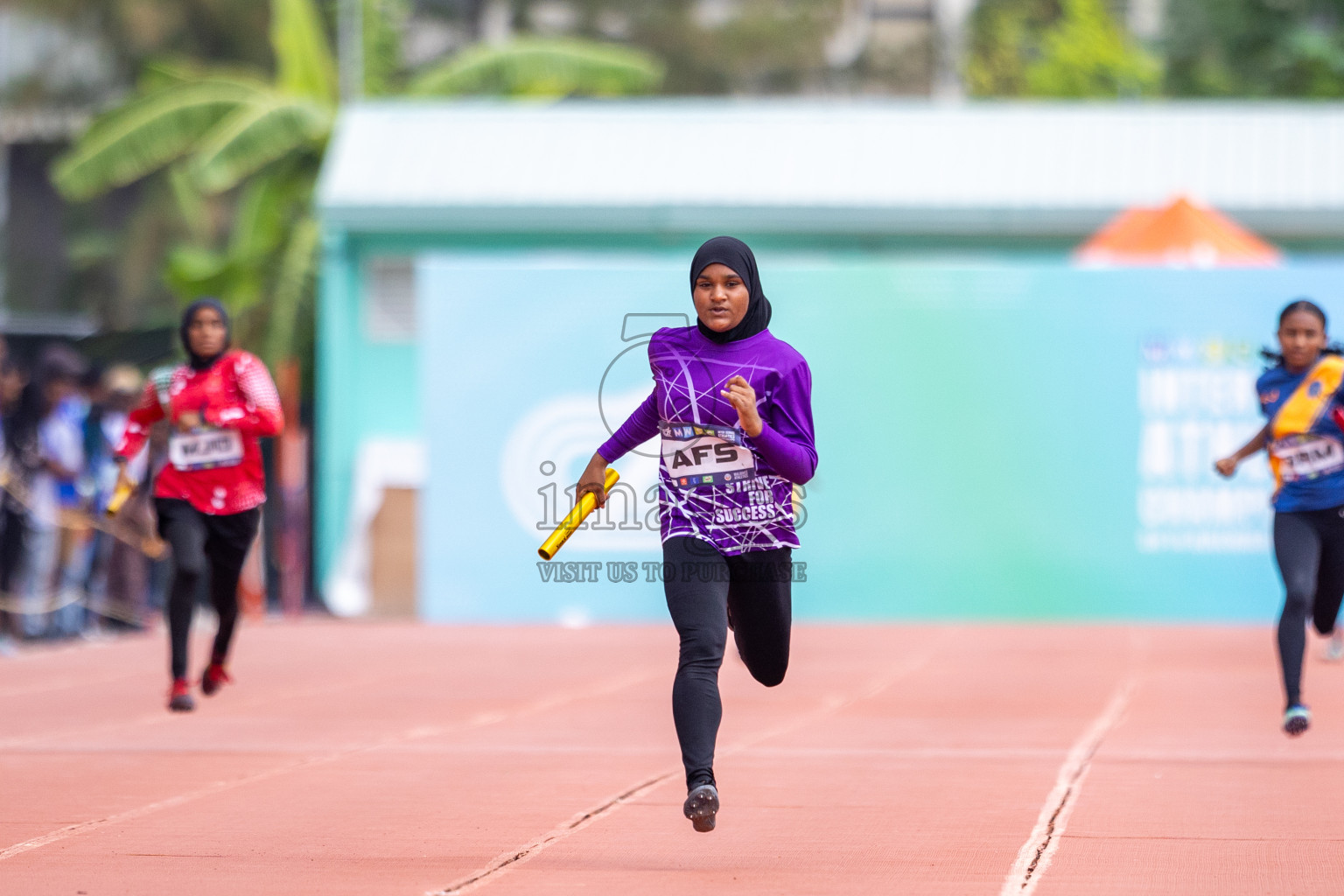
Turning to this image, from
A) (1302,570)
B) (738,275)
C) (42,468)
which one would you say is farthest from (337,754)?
(42,468)

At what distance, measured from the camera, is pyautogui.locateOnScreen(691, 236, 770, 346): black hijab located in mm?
6242

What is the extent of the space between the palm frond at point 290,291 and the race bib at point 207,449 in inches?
483

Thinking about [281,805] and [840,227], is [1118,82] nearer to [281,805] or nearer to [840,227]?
[840,227]

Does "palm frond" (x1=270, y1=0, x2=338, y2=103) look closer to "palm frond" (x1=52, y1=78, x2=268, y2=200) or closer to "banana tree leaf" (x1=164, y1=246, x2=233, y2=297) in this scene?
"palm frond" (x1=52, y1=78, x2=268, y2=200)

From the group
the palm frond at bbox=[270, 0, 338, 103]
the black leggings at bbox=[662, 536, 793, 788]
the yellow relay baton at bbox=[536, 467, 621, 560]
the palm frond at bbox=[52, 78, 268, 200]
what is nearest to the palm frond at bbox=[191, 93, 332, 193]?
the palm frond at bbox=[52, 78, 268, 200]

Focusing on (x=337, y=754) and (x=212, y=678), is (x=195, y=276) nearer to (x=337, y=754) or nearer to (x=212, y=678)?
(x=212, y=678)

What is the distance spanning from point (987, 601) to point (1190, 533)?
171cm

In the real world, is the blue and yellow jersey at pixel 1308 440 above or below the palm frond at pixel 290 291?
below

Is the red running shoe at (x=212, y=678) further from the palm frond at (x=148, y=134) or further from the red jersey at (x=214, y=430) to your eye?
the palm frond at (x=148, y=134)

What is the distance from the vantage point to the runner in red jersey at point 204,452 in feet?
33.4

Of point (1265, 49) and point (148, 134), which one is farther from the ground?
point (1265, 49)

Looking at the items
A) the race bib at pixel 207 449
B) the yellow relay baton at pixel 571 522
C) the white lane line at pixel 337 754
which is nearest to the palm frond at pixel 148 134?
the white lane line at pixel 337 754

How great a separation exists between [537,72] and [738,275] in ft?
66.6

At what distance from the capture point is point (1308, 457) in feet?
29.3
